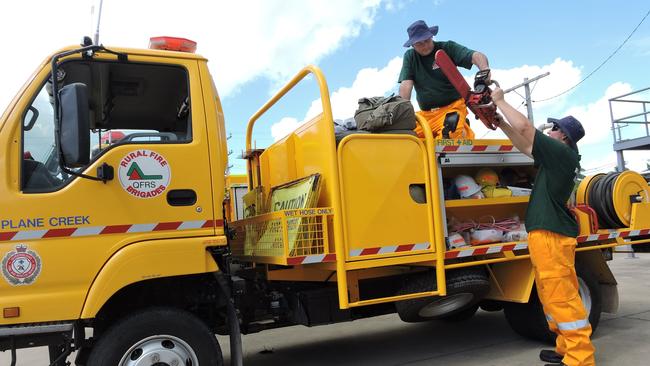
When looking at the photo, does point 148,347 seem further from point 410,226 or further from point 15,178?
point 410,226

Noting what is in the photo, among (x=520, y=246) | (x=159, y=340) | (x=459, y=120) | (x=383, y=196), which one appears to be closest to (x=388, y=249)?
(x=383, y=196)

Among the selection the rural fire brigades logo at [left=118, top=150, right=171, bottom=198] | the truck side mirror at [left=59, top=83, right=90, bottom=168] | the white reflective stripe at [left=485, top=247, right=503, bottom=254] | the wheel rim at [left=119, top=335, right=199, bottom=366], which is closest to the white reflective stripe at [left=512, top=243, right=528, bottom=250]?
the white reflective stripe at [left=485, top=247, right=503, bottom=254]

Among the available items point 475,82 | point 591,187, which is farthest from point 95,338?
point 591,187

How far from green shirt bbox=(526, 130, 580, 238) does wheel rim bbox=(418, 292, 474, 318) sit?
821 millimetres

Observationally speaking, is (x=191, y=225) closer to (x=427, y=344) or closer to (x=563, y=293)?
(x=563, y=293)

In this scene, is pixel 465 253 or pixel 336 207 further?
pixel 465 253

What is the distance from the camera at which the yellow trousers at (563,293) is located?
3.70 meters

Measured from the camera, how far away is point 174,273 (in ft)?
10.7

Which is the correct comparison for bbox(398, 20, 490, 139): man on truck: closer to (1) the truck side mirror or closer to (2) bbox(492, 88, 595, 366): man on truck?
(2) bbox(492, 88, 595, 366): man on truck

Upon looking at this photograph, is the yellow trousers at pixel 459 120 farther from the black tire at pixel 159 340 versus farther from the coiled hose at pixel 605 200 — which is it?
the black tire at pixel 159 340

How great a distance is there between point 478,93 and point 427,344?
2733mm

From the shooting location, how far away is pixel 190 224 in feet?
11.0

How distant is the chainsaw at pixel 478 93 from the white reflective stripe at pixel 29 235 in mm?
3133

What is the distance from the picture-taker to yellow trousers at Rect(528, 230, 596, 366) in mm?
3695
